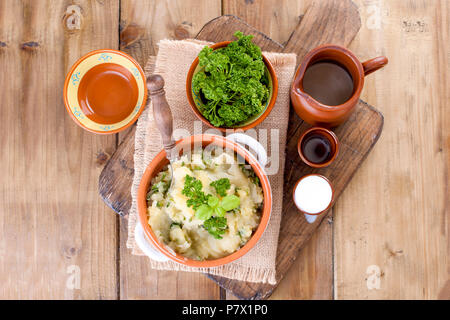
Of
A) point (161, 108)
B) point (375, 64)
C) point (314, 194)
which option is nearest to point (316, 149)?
point (314, 194)

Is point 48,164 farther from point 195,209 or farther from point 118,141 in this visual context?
point 195,209

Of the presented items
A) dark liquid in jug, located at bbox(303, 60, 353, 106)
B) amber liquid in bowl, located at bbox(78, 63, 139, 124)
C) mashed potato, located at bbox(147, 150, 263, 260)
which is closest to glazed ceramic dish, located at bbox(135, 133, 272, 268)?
mashed potato, located at bbox(147, 150, 263, 260)

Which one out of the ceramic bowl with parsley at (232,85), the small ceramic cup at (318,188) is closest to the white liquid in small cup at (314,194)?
the small ceramic cup at (318,188)

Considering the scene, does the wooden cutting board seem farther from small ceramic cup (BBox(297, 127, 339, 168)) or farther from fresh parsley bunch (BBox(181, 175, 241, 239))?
fresh parsley bunch (BBox(181, 175, 241, 239))

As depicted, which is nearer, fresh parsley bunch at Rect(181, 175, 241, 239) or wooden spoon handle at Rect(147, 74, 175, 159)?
wooden spoon handle at Rect(147, 74, 175, 159)
